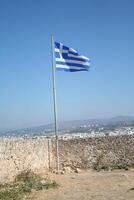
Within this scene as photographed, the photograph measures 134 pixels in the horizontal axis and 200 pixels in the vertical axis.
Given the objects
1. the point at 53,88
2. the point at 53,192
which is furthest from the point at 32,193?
the point at 53,88

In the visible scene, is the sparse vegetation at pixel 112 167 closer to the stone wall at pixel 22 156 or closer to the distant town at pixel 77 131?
the distant town at pixel 77 131

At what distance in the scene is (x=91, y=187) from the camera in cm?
1284

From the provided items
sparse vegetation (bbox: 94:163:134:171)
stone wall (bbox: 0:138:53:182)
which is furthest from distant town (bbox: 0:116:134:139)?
sparse vegetation (bbox: 94:163:134:171)

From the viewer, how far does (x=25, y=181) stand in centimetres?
1377

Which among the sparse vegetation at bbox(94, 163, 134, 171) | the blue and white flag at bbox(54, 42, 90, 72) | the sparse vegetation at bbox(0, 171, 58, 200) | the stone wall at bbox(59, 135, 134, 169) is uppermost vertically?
the blue and white flag at bbox(54, 42, 90, 72)

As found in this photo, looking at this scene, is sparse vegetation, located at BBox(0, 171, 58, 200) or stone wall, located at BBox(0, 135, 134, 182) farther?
stone wall, located at BBox(0, 135, 134, 182)

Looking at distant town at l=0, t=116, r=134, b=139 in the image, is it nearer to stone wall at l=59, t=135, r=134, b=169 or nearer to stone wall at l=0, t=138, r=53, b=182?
stone wall at l=59, t=135, r=134, b=169

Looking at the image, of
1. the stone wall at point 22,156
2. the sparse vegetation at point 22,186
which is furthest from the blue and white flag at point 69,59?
the sparse vegetation at point 22,186

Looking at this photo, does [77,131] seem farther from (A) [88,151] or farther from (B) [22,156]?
(B) [22,156]

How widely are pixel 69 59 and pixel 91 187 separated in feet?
19.0

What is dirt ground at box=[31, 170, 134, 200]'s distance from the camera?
11258 mm

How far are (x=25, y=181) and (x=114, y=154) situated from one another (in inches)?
A: 206

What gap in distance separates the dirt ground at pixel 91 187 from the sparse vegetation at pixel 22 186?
1.00 ft

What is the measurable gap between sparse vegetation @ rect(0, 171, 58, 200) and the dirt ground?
0.30m
